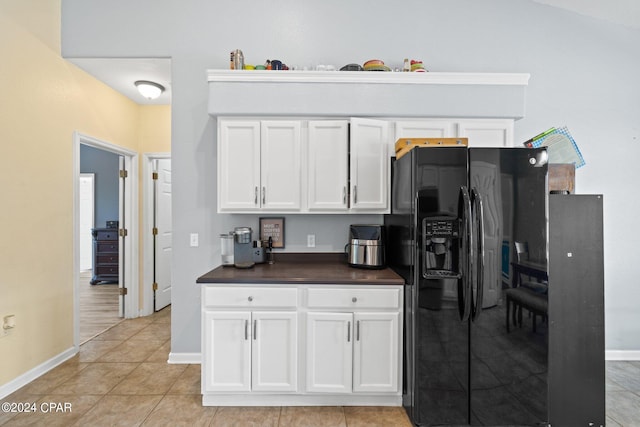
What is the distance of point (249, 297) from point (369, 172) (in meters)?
1.34

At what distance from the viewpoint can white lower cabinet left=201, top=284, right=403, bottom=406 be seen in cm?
224

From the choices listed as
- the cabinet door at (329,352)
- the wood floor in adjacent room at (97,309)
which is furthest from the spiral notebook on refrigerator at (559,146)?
the wood floor in adjacent room at (97,309)

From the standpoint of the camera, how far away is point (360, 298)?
225 centimetres

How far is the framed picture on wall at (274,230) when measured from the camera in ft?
9.81

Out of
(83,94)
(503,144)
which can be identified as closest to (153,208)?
(83,94)

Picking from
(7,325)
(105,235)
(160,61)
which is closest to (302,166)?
(160,61)

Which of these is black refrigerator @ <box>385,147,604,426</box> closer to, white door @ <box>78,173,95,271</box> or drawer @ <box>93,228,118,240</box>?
drawer @ <box>93,228,118,240</box>

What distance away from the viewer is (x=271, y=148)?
2.69 m

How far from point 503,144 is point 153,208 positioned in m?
3.97

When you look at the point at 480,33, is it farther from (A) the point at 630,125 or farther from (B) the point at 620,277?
(B) the point at 620,277

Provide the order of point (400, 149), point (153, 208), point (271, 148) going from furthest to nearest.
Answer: point (153, 208)
point (271, 148)
point (400, 149)

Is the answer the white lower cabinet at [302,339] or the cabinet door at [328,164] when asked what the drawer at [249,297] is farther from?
the cabinet door at [328,164]

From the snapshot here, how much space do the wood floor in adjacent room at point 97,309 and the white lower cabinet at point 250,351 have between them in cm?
210

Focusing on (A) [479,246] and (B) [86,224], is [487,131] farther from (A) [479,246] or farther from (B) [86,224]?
(B) [86,224]
